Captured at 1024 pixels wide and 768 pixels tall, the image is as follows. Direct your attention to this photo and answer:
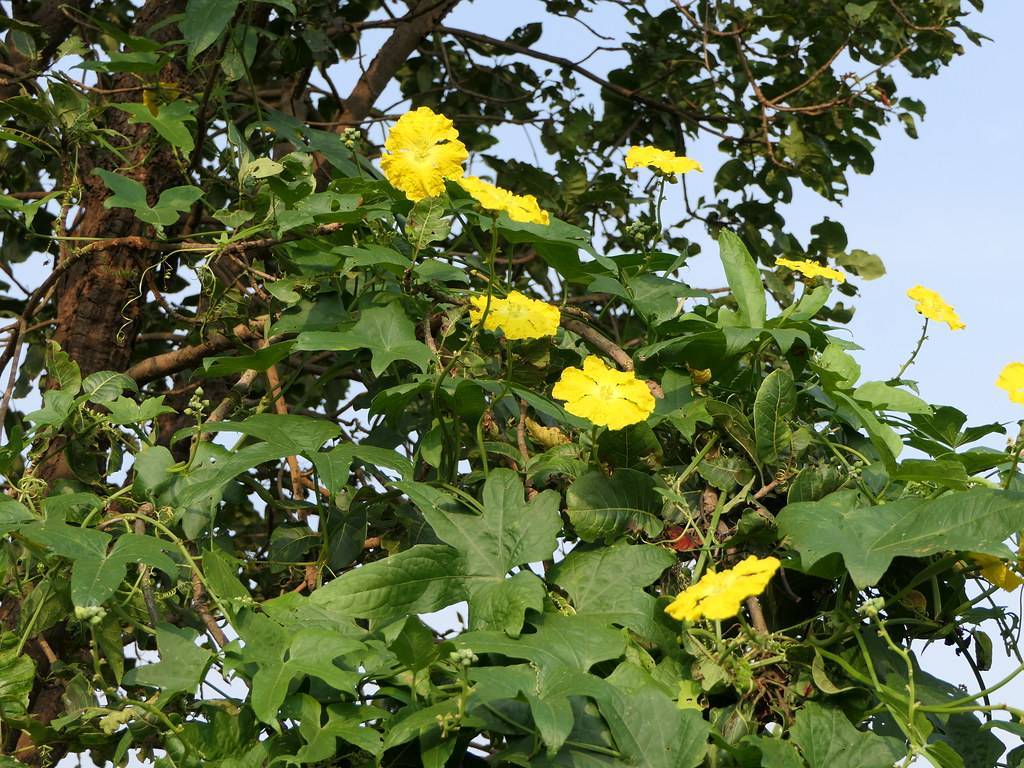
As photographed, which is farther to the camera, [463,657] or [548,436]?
[548,436]

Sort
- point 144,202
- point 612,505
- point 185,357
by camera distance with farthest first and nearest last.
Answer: point 185,357 < point 144,202 < point 612,505

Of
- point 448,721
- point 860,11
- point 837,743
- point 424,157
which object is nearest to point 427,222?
point 424,157

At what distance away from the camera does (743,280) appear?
154 centimetres

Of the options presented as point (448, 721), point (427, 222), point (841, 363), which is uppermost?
point (427, 222)

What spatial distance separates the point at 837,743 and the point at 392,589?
0.47m

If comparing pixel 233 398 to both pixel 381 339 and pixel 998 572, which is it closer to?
pixel 381 339

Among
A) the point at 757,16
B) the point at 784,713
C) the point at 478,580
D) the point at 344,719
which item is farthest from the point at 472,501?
the point at 757,16

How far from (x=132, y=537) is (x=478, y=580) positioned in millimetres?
360

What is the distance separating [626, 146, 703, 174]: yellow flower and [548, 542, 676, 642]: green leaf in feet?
1.69

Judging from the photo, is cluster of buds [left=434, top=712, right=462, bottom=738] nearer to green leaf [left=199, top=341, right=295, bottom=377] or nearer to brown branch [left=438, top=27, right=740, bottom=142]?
green leaf [left=199, top=341, right=295, bottom=377]

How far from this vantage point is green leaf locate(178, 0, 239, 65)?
167 centimetres

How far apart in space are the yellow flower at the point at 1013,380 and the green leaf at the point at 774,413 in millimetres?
227

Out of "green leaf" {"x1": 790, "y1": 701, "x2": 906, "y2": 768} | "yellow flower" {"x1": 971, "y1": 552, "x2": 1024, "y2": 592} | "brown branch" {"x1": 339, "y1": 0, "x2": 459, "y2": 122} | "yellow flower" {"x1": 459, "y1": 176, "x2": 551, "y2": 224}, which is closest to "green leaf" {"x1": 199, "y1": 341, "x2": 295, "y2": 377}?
"yellow flower" {"x1": 459, "y1": 176, "x2": 551, "y2": 224}

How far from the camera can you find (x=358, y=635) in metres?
1.19
